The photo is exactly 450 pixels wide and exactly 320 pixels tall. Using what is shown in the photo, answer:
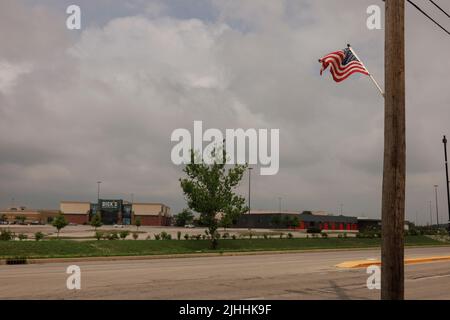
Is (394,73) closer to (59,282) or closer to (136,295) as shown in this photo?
(136,295)

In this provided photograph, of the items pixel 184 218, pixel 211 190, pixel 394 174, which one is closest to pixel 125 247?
pixel 211 190

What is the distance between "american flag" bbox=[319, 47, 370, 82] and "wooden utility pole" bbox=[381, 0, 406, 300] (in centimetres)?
281

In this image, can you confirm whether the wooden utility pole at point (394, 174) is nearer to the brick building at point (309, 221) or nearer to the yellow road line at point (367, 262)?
the yellow road line at point (367, 262)

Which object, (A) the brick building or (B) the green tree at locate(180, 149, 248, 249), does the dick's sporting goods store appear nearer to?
(A) the brick building

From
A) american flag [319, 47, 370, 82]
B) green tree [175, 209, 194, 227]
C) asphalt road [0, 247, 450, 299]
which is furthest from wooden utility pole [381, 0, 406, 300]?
green tree [175, 209, 194, 227]

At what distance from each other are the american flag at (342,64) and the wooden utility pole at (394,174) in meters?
2.81

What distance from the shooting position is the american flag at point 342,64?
11531 mm

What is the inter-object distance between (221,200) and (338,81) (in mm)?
21809

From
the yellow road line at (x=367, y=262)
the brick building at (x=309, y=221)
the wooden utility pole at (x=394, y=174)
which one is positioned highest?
the wooden utility pole at (x=394, y=174)

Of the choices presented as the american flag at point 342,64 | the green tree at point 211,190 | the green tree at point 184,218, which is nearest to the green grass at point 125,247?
the green tree at point 211,190

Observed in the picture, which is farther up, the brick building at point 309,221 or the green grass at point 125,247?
the green grass at point 125,247

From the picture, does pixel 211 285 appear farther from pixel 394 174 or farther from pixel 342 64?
pixel 394 174
